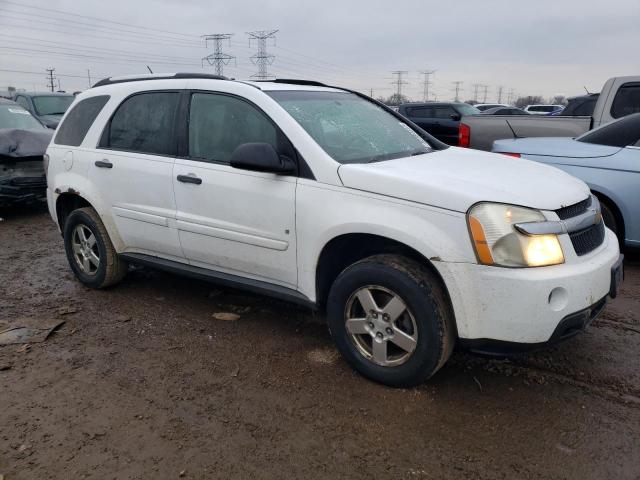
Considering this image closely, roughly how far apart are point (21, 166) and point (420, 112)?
40.3ft

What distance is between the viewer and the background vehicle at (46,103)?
1315 centimetres

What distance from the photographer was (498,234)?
2607 millimetres

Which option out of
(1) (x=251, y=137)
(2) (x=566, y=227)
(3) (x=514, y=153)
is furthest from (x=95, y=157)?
(3) (x=514, y=153)

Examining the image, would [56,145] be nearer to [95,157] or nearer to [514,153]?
[95,157]

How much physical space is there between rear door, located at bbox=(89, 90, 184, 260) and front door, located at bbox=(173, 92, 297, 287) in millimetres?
157

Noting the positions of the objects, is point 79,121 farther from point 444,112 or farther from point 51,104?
point 444,112

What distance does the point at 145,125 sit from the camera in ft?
13.5

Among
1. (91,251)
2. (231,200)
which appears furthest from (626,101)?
(91,251)

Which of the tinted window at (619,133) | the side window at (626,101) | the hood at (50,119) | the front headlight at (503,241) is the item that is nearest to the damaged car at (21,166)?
the hood at (50,119)

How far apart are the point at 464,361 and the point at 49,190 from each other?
3.85 meters

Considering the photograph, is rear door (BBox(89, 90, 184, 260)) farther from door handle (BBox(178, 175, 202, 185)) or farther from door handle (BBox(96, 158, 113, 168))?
door handle (BBox(178, 175, 202, 185))

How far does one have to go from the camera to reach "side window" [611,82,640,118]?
663cm

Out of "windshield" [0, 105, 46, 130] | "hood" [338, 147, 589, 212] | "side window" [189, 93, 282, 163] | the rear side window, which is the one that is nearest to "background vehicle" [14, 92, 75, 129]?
"windshield" [0, 105, 46, 130]

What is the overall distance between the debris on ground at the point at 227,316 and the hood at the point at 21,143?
497cm
